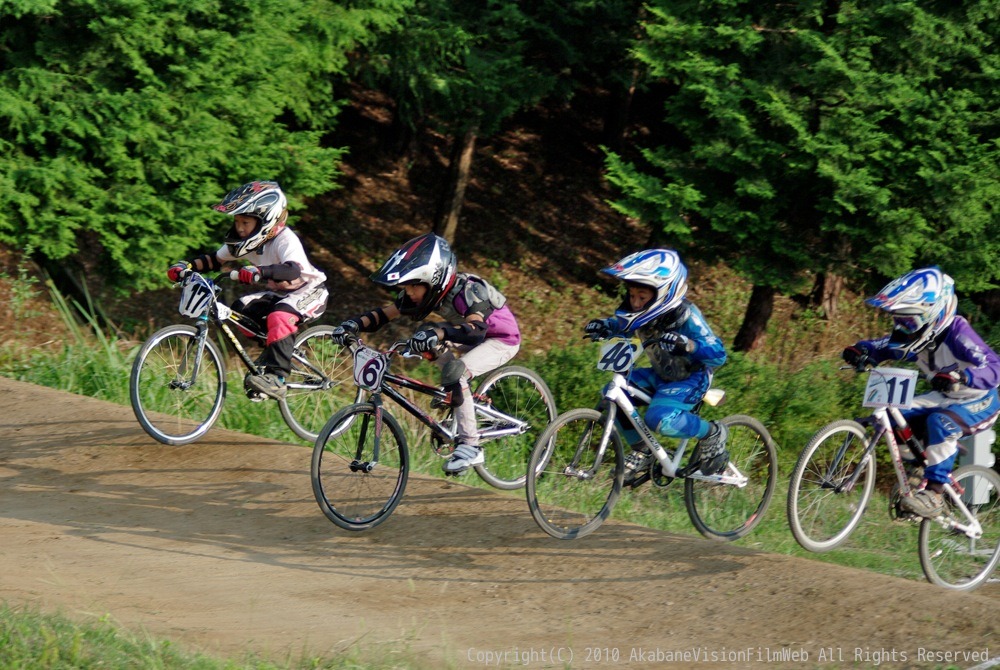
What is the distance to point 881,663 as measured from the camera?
5.15 metres

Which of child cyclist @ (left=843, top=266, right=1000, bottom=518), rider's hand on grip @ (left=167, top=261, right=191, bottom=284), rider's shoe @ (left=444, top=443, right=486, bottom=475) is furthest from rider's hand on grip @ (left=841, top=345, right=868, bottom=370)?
rider's hand on grip @ (left=167, top=261, right=191, bottom=284)

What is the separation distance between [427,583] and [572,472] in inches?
43.9

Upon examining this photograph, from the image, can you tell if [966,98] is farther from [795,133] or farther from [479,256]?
[479,256]

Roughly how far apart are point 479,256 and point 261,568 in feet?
56.9

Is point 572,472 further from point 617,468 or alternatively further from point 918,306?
point 918,306

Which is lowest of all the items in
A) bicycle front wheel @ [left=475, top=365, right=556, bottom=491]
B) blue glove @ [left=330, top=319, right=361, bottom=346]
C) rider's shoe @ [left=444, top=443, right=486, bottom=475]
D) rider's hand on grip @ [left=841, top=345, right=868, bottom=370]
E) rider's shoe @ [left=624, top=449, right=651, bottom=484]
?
bicycle front wheel @ [left=475, top=365, right=556, bottom=491]

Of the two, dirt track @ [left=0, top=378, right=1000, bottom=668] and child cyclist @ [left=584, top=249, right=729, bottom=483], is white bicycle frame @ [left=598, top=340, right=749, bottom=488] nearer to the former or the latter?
child cyclist @ [left=584, top=249, right=729, bottom=483]

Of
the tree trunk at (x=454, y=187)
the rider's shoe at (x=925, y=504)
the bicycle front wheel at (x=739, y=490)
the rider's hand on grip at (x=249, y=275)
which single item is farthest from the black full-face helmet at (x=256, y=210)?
the tree trunk at (x=454, y=187)

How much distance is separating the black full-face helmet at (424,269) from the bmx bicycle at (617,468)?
119cm

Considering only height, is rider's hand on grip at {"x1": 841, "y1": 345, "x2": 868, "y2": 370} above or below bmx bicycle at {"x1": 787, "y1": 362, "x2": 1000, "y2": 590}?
above

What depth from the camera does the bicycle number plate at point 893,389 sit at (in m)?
6.91

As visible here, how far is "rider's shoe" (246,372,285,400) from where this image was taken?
322 inches

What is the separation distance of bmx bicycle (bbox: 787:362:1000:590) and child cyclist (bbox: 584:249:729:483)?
0.60m

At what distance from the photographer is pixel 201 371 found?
8188 mm
